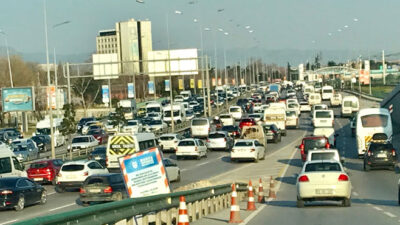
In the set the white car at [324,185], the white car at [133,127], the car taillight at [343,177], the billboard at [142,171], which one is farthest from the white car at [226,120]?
the billboard at [142,171]

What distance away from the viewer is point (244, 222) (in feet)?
67.9

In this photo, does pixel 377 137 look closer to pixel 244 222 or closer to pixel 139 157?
pixel 244 222

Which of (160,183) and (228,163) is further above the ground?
(160,183)

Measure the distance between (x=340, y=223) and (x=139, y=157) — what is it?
5916mm

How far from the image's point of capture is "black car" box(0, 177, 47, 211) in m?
29.5

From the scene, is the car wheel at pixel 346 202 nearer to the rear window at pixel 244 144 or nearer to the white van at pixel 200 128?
the rear window at pixel 244 144

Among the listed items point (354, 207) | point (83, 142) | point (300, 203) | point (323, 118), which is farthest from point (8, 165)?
point (323, 118)

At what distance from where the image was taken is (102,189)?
30.4m

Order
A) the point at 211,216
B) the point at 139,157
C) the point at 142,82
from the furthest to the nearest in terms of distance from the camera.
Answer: the point at 142,82 < the point at 211,216 < the point at 139,157

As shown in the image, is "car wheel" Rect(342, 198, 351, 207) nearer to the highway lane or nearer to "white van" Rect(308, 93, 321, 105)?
the highway lane

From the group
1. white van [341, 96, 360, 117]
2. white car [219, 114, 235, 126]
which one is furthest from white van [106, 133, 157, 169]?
white van [341, 96, 360, 117]

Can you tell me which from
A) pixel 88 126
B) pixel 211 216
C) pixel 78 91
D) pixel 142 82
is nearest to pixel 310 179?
pixel 211 216

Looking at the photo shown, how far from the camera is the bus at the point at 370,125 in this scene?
49594 mm

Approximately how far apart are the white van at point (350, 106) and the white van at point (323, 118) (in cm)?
1421
